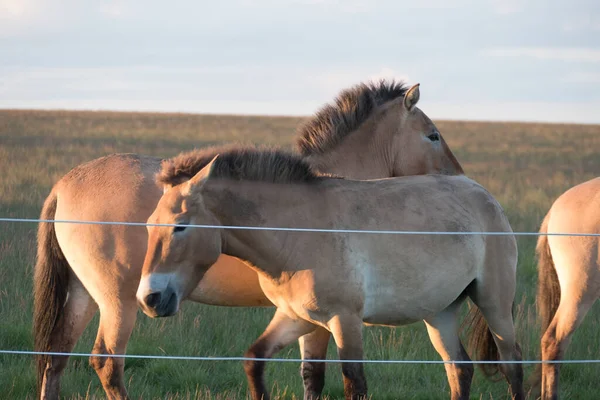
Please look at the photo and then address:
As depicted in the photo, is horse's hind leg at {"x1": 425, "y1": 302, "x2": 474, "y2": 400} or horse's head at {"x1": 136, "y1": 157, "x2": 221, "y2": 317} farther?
horse's hind leg at {"x1": 425, "y1": 302, "x2": 474, "y2": 400}

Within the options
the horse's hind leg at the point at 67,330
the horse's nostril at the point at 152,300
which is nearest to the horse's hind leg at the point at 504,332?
the horse's nostril at the point at 152,300

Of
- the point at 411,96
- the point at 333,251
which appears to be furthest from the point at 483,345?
the point at 411,96

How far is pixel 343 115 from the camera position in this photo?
620 cm

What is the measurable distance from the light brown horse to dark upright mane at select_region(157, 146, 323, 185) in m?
2.32

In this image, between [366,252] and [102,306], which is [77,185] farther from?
[366,252]

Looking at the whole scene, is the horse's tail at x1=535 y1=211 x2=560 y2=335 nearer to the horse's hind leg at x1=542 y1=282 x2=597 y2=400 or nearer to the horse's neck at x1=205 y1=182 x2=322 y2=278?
the horse's hind leg at x1=542 y1=282 x2=597 y2=400

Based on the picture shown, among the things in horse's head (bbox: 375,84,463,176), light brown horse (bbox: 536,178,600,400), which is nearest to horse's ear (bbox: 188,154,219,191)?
horse's head (bbox: 375,84,463,176)

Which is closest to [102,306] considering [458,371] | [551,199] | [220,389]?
[220,389]

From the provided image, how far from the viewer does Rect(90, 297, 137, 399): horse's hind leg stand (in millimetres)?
5023

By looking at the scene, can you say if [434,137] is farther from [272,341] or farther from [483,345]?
[272,341]

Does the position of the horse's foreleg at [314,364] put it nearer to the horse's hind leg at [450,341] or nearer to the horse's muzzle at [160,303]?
the horse's hind leg at [450,341]

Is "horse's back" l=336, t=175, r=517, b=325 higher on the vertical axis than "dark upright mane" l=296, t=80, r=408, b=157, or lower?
lower

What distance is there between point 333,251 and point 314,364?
1.19 m

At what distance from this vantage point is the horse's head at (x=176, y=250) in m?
4.12
